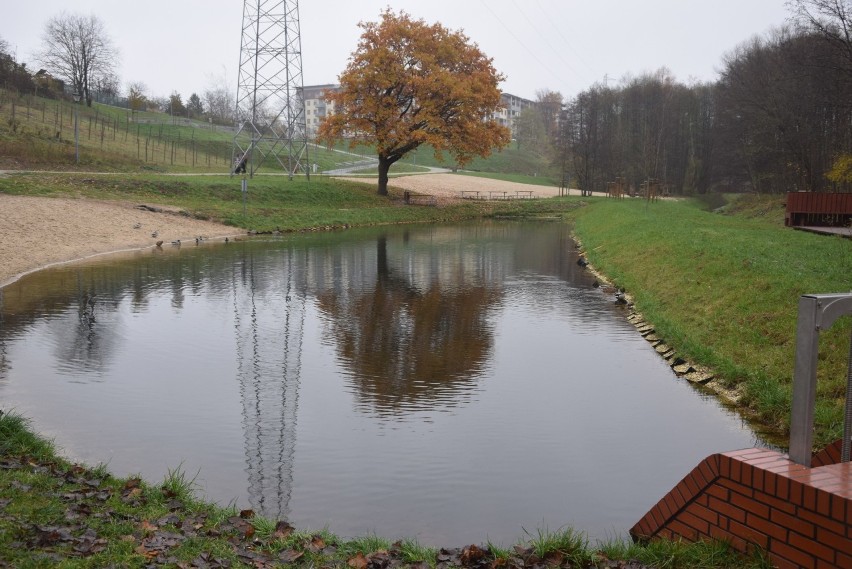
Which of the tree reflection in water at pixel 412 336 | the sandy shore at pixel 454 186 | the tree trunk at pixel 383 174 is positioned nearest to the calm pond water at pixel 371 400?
the tree reflection in water at pixel 412 336

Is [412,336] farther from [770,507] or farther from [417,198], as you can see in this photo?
[417,198]

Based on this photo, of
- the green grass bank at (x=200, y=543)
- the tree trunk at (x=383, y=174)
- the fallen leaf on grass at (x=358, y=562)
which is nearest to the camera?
the green grass bank at (x=200, y=543)

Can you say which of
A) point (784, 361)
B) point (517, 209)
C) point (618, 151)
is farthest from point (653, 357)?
point (618, 151)

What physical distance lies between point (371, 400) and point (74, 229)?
20795mm

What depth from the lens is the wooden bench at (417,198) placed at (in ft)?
163

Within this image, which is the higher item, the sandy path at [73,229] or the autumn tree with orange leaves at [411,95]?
the autumn tree with orange leaves at [411,95]

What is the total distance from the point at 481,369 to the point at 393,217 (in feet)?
109

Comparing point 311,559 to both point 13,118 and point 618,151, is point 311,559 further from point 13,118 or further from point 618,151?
point 618,151

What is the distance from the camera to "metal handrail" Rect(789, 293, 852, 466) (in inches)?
192

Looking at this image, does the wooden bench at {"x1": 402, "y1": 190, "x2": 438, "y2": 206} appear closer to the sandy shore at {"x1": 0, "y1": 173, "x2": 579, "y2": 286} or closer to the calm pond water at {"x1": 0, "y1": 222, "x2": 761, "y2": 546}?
the sandy shore at {"x1": 0, "y1": 173, "x2": 579, "y2": 286}

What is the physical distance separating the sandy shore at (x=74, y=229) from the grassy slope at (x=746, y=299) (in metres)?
16.3

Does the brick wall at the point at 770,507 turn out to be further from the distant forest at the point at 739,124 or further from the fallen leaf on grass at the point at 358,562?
the distant forest at the point at 739,124

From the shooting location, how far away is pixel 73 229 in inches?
1064

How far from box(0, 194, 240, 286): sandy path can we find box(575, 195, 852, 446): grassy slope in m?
16.3
